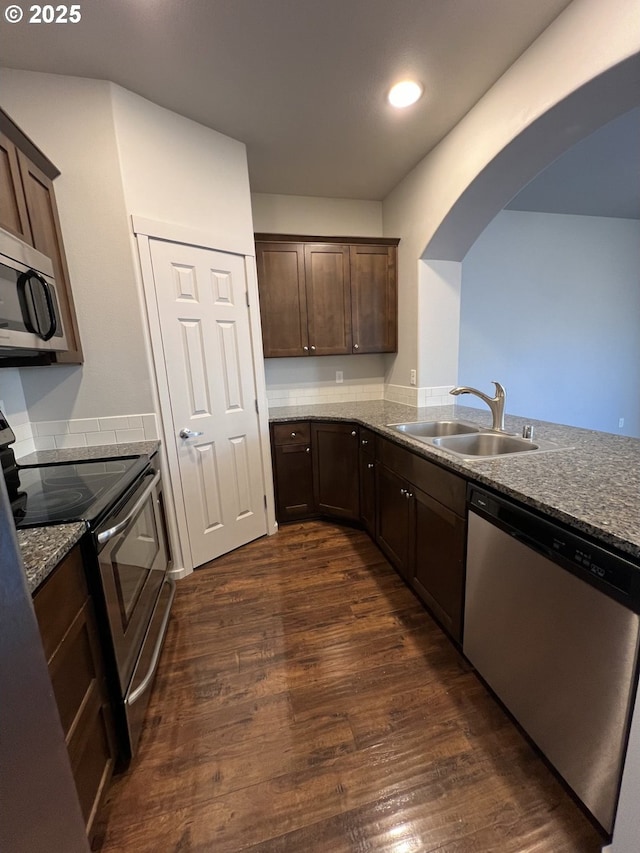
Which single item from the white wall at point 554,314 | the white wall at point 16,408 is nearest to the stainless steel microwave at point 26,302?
the white wall at point 16,408

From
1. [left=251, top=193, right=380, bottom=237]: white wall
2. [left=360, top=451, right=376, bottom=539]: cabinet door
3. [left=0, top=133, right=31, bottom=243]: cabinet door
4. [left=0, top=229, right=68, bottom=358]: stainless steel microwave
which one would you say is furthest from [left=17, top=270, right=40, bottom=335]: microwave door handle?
[left=251, top=193, right=380, bottom=237]: white wall

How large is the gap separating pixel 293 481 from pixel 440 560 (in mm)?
1459

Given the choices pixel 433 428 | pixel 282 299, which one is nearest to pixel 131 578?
pixel 433 428

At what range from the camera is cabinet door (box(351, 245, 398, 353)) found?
295 cm

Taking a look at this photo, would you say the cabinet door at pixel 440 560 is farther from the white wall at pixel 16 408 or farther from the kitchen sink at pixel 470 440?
the white wall at pixel 16 408

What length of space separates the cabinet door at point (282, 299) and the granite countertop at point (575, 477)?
1.24 meters

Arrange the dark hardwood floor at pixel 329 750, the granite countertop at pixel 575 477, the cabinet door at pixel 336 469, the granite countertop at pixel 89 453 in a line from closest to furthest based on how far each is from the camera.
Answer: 1. the granite countertop at pixel 575 477
2. the dark hardwood floor at pixel 329 750
3. the granite countertop at pixel 89 453
4. the cabinet door at pixel 336 469

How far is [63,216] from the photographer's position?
1.72m

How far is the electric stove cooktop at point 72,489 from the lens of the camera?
1.09 metres

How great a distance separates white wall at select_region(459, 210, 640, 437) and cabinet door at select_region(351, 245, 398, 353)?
996 millimetres

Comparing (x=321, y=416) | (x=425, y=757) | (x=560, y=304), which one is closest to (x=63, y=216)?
(x=321, y=416)

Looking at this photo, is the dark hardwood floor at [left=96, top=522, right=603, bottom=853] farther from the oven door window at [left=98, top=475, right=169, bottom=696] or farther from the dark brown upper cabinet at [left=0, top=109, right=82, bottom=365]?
the dark brown upper cabinet at [left=0, top=109, right=82, bottom=365]

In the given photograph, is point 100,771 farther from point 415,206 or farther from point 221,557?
point 415,206

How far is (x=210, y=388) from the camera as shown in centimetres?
221
